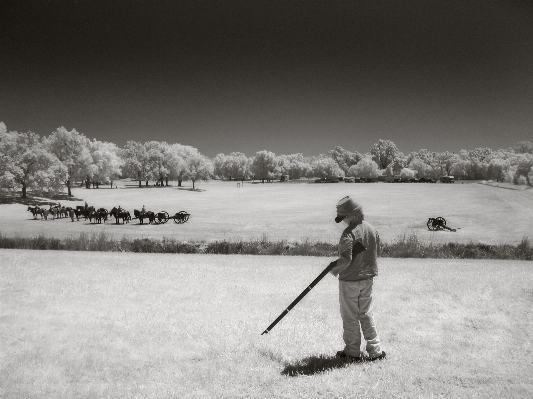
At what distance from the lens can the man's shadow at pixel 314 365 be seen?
19.7ft

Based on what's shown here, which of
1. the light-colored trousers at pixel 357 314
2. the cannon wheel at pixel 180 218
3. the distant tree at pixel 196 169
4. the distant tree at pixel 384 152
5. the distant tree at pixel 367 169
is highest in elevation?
the distant tree at pixel 384 152

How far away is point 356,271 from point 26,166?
54.8m

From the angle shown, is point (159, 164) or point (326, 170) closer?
point (159, 164)

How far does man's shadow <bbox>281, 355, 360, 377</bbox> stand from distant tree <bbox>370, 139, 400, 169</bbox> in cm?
20061

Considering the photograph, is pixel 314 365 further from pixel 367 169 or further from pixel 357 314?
pixel 367 169

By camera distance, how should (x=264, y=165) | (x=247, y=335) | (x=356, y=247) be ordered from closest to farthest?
(x=356, y=247) < (x=247, y=335) < (x=264, y=165)

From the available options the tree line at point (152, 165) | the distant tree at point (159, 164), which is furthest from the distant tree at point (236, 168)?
the distant tree at point (159, 164)

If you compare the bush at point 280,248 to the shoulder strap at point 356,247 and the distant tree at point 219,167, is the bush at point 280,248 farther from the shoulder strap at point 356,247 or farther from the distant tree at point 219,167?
the distant tree at point 219,167

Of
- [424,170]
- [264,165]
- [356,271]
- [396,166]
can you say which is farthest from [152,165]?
[424,170]

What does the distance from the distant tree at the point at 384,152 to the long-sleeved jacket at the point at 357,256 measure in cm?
20064

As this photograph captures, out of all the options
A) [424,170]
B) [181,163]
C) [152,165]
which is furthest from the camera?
[424,170]

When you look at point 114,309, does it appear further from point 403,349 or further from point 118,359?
point 403,349

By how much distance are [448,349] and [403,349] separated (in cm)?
90

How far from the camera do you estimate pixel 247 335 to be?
784 centimetres
